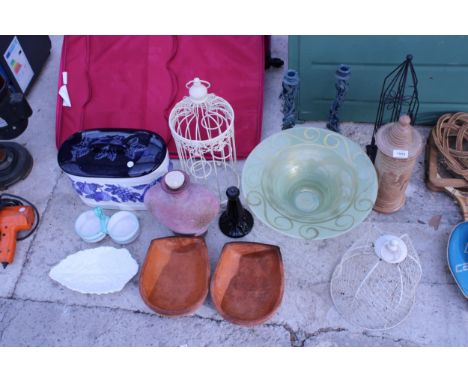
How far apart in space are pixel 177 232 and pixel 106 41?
133 cm

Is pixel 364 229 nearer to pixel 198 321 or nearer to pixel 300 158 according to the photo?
pixel 300 158

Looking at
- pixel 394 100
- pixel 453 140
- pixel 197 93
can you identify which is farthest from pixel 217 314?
pixel 453 140

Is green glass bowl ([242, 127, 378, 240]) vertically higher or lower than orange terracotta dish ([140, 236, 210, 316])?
higher

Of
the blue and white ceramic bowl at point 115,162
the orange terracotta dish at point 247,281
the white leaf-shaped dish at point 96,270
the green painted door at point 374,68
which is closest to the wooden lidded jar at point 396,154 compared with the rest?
the green painted door at point 374,68

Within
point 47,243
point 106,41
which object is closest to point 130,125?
point 106,41

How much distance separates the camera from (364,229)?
235 centimetres

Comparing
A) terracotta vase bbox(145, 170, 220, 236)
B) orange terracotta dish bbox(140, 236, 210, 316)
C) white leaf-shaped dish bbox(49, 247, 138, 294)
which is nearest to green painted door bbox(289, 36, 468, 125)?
terracotta vase bbox(145, 170, 220, 236)

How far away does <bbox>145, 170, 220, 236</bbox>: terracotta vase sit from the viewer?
1995 mm

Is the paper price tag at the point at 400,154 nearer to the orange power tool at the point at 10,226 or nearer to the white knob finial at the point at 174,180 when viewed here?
the white knob finial at the point at 174,180

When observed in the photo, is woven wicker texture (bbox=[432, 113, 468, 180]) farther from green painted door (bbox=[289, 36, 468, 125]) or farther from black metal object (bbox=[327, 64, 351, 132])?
black metal object (bbox=[327, 64, 351, 132])

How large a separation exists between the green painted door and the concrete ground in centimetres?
43

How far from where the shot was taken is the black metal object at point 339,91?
2256 millimetres

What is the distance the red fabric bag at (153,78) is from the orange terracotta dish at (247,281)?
720mm

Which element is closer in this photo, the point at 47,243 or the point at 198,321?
the point at 198,321
